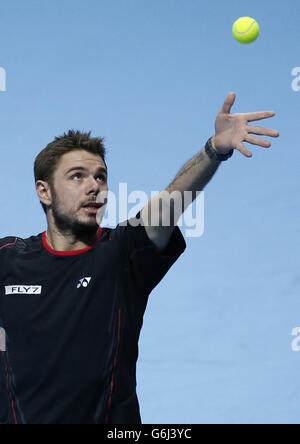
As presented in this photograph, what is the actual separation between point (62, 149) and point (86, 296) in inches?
42.4

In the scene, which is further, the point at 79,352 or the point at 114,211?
the point at 114,211

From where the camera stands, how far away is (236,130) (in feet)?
12.3

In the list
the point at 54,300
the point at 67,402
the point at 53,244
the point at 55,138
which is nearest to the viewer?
the point at 67,402

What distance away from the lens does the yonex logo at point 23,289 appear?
4.09 meters

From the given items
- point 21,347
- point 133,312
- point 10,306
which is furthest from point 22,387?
point 133,312

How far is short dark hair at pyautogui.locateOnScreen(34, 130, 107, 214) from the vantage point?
4422mm

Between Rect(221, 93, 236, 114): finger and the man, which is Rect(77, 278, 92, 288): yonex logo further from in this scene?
Rect(221, 93, 236, 114): finger

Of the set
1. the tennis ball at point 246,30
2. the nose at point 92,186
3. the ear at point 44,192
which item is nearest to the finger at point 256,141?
the nose at point 92,186

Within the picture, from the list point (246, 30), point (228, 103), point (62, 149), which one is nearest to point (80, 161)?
point (62, 149)

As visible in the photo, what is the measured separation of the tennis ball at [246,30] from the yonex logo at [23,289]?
11.2ft

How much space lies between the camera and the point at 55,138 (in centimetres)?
462
